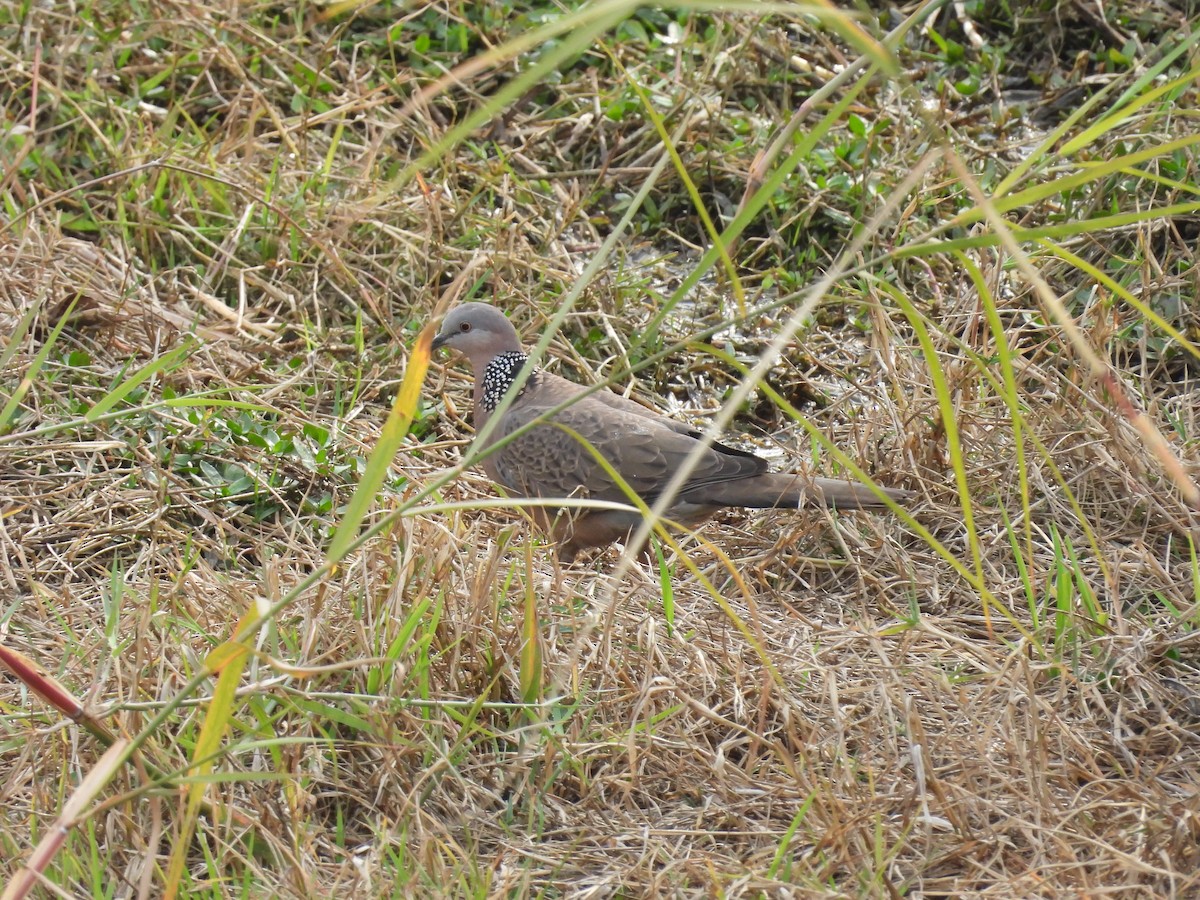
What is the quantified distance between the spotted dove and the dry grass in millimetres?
99

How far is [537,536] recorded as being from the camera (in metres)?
3.63

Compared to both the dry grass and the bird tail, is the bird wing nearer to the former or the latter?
the bird tail

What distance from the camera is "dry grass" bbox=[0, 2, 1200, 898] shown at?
237cm

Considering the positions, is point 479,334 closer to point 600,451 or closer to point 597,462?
point 600,451

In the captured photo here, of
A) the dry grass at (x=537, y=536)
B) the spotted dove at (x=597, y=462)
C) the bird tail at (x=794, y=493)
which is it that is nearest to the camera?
the dry grass at (x=537, y=536)

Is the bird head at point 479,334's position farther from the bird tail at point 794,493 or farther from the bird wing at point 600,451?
the bird tail at point 794,493

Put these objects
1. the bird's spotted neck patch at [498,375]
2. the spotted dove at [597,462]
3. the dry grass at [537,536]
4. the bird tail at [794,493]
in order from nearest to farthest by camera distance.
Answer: the dry grass at [537,536], the bird tail at [794,493], the spotted dove at [597,462], the bird's spotted neck patch at [498,375]

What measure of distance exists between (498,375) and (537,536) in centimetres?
71

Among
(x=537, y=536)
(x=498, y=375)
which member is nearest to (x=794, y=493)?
(x=537, y=536)

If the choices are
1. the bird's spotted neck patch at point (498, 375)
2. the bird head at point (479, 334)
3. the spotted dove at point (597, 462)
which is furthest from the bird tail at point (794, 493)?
the bird head at point (479, 334)

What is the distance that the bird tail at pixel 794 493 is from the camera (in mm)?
3520

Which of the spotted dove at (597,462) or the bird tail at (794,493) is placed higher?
the bird tail at (794,493)

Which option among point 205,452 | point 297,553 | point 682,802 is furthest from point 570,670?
point 205,452

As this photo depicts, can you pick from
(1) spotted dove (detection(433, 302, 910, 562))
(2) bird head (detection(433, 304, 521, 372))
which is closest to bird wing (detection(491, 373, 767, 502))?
(1) spotted dove (detection(433, 302, 910, 562))
